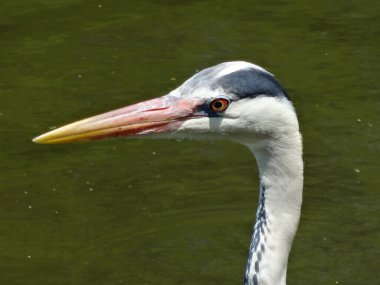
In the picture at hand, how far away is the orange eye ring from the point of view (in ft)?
17.9

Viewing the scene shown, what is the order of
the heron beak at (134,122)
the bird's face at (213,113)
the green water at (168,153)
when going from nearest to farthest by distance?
the bird's face at (213,113)
the heron beak at (134,122)
the green water at (168,153)

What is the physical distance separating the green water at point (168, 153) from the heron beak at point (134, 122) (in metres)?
2.09

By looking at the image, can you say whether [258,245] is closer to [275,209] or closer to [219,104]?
[275,209]

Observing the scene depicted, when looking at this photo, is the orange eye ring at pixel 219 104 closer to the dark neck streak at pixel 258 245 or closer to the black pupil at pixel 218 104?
the black pupil at pixel 218 104

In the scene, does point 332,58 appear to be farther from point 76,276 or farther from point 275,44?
point 76,276

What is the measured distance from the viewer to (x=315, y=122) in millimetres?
9039

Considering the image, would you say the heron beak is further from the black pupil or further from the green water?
the green water

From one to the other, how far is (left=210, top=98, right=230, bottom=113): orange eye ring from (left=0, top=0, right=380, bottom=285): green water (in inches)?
84.4

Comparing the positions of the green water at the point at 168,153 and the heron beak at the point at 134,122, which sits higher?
the heron beak at the point at 134,122

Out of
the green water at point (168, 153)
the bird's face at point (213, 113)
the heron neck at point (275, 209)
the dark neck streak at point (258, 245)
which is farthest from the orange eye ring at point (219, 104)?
the green water at point (168, 153)

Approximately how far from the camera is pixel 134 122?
18.0 ft

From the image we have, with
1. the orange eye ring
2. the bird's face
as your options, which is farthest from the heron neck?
the orange eye ring

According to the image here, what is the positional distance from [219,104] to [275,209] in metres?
0.54

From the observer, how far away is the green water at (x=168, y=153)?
7648 millimetres
